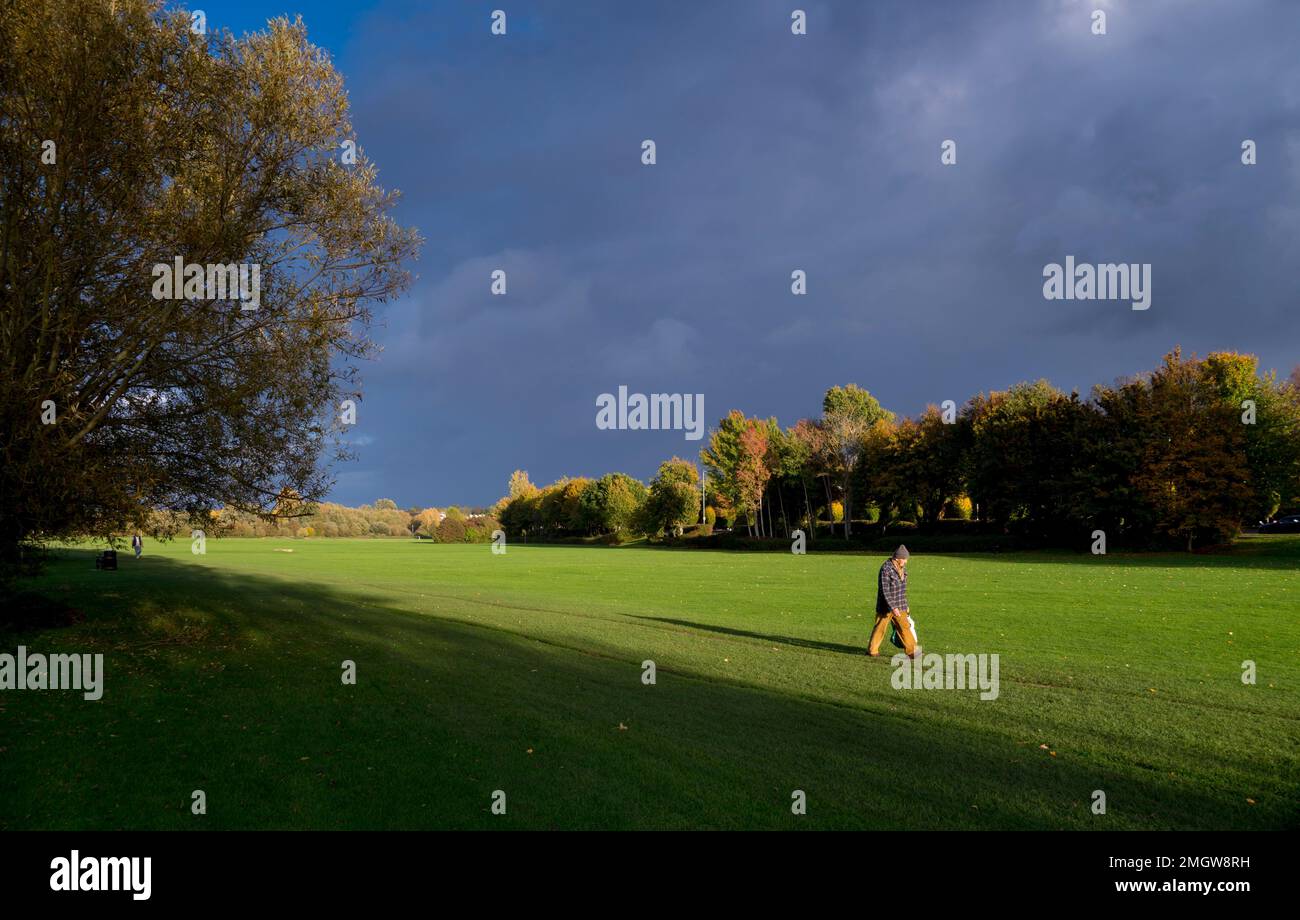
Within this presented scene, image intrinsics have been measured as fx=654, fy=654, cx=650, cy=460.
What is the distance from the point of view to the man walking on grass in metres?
14.2

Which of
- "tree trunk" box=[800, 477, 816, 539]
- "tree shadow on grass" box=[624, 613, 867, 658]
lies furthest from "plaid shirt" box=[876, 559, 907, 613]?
"tree trunk" box=[800, 477, 816, 539]

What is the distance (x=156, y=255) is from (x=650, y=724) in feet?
46.5

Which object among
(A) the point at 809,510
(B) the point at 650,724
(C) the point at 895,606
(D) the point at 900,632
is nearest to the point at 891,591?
(C) the point at 895,606

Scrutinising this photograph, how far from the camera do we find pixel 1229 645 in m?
15.1

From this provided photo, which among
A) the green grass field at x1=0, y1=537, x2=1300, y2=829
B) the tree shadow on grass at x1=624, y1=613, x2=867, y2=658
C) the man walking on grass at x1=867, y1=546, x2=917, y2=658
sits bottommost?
the tree shadow on grass at x1=624, y1=613, x2=867, y2=658

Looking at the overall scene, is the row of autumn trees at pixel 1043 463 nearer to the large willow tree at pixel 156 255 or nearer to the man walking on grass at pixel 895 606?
the man walking on grass at pixel 895 606

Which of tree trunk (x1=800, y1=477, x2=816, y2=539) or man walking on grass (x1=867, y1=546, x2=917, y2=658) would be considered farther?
tree trunk (x1=800, y1=477, x2=816, y2=539)

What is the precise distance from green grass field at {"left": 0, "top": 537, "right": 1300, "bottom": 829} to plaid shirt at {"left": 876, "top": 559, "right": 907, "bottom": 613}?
4.34 feet

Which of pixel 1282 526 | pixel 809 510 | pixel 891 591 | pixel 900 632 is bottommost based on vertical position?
pixel 1282 526

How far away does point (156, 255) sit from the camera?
1405 cm

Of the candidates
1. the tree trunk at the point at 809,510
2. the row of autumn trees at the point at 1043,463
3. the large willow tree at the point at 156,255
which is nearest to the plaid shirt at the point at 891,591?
the large willow tree at the point at 156,255

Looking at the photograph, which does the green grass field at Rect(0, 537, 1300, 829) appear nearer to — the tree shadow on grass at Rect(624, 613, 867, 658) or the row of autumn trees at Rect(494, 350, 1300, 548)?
the tree shadow on grass at Rect(624, 613, 867, 658)

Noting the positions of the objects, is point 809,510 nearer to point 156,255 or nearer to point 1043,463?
point 1043,463
